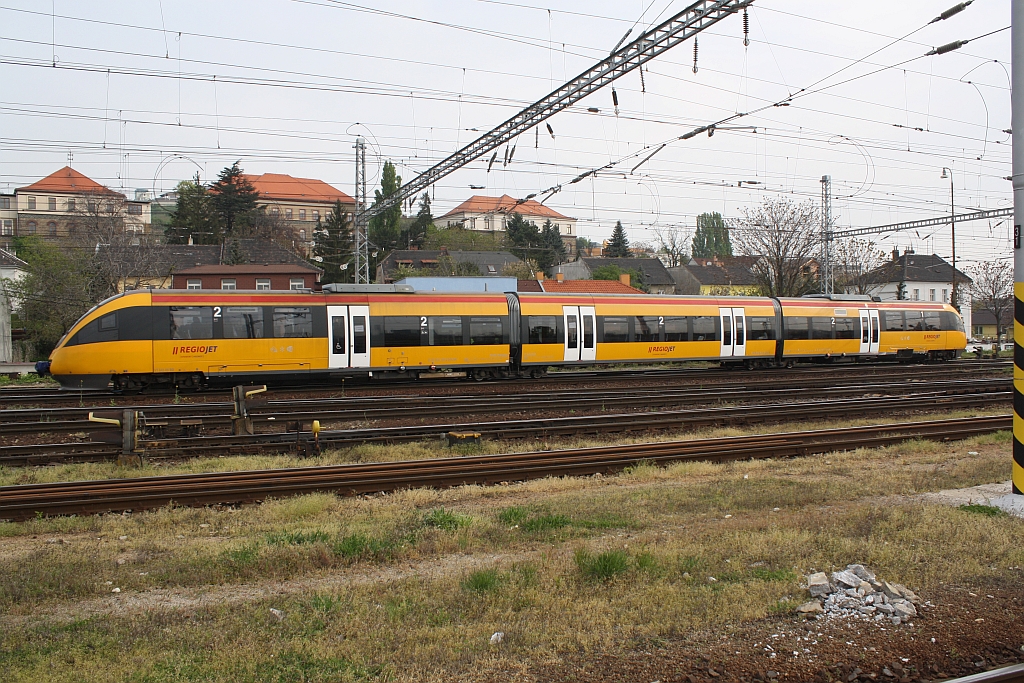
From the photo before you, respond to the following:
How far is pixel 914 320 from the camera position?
107 feet

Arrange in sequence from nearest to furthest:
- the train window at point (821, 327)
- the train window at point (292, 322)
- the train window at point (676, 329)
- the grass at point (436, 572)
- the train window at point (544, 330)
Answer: the grass at point (436, 572) → the train window at point (292, 322) → the train window at point (544, 330) → the train window at point (676, 329) → the train window at point (821, 327)

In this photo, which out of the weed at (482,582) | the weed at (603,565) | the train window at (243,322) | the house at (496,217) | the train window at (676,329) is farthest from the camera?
the house at (496,217)

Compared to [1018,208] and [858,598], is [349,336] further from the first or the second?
[858,598]

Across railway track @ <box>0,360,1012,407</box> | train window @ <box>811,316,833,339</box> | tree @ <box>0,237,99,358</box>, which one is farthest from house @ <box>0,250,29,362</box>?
train window @ <box>811,316,833,339</box>

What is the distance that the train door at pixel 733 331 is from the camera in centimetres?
2756

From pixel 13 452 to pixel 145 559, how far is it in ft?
23.4

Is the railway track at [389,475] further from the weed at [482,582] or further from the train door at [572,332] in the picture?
the train door at [572,332]

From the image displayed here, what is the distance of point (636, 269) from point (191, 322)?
232 ft

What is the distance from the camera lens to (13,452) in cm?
1227

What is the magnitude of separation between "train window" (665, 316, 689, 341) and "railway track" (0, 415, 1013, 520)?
1203 cm

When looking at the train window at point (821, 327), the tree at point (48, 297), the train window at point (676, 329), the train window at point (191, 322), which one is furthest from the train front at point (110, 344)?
the train window at point (821, 327)

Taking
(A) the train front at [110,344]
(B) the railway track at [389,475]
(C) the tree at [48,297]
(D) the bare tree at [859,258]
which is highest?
(D) the bare tree at [859,258]

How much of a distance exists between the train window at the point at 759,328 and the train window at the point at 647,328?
4.21 metres

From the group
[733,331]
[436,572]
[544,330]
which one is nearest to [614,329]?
[544,330]
